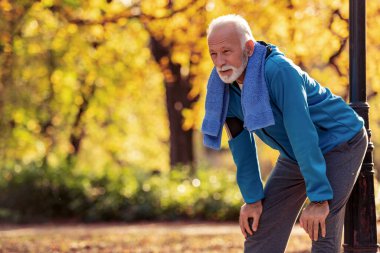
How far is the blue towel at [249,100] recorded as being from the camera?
3.26 metres

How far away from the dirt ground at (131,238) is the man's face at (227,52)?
16.2ft

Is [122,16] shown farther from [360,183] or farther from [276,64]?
[276,64]

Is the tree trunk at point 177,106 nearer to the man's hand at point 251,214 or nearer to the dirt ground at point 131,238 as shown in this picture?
the dirt ground at point 131,238

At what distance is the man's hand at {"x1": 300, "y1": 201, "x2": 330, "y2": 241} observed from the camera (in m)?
3.27

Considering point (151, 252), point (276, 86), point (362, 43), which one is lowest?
point (151, 252)

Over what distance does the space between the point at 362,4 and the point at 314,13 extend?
5.02m

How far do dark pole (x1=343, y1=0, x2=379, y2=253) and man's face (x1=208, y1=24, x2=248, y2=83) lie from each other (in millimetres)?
1110

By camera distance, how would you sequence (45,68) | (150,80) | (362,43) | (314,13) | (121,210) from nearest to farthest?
1. (362,43)
2. (314,13)
3. (121,210)
4. (45,68)
5. (150,80)

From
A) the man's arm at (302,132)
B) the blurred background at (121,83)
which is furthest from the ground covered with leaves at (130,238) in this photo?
the man's arm at (302,132)

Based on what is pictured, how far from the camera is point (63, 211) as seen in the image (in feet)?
41.8

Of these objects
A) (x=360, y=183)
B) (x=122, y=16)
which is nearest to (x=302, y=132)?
(x=360, y=183)

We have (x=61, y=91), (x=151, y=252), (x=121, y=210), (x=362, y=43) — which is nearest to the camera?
(x=362, y=43)

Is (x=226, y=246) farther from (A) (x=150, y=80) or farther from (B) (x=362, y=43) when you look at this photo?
(A) (x=150, y=80)

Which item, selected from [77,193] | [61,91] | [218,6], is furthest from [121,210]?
[61,91]
